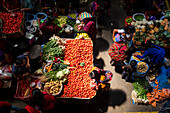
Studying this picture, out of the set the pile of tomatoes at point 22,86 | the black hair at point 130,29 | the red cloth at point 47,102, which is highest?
the black hair at point 130,29

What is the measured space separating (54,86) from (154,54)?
360 centimetres

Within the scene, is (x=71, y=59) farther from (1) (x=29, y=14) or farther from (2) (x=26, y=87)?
(1) (x=29, y=14)

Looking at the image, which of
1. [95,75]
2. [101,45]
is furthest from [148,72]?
[95,75]

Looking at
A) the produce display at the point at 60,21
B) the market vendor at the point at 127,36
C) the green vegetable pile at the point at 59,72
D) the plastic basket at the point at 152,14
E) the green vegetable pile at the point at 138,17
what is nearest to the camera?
the green vegetable pile at the point at 59,72

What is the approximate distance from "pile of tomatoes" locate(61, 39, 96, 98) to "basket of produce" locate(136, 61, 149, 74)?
A: 1741 mm

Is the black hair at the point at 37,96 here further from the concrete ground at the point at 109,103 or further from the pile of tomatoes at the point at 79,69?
the concrete ground at the point at 109,103

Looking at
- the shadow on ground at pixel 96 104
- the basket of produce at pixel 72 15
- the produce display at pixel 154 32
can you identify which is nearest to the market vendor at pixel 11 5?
the basket of produce at pixel 72 15

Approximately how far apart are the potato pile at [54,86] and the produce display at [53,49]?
35.7 inches

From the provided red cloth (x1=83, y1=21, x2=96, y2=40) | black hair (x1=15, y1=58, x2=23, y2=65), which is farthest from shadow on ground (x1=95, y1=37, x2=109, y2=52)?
black hair (x1=15, y1=58, x2=23, y2=65)

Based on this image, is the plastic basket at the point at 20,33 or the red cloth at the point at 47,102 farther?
the plastic basket at the point at 20,33

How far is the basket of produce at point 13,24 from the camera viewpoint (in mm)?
5601

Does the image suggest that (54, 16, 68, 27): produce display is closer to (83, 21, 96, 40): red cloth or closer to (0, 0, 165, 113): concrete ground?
(83, 21, 96, 40): red cloth

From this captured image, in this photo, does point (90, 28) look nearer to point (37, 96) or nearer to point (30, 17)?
point (37, 96)

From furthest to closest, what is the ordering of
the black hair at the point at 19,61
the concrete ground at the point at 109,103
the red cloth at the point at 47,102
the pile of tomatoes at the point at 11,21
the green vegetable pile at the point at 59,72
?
1. the pile of tomatoes at the point at 11,21
2. the concrete ground at the point at 109,103
3. the green vegetable pile at the point at 59,72
4. the black hair at the point at 19,61
5. the red cloth at the point at 47,102
